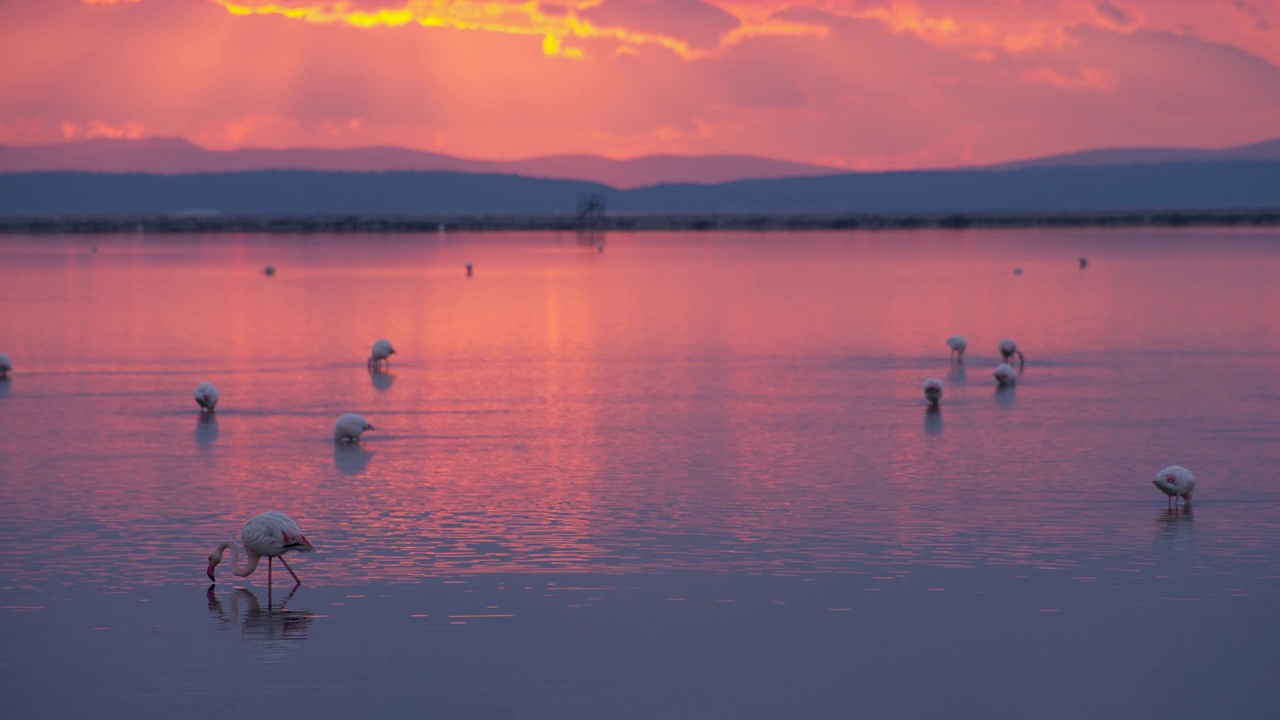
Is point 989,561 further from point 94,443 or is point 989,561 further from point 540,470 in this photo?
point 94,443

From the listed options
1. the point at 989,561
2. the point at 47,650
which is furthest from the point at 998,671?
the point at 47,650

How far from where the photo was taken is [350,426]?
2278 cm

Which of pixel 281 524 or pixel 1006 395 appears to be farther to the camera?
pixel 1006 395

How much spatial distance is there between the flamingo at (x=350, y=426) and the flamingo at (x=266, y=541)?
838cm

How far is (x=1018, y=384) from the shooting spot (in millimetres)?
30453

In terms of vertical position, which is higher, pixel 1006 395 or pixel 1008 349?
pixel 1008 349

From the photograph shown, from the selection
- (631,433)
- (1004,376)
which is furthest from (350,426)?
(1004,376)

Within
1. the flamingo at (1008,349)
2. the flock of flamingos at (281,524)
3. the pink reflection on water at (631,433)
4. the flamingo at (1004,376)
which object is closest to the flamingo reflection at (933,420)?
the pink reflection on water at (631,433)

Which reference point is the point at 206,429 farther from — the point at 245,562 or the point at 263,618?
the point at 263,618

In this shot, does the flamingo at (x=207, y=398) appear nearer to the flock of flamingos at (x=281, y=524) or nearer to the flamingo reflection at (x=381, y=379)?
the flock of flamingos at (x=281, y=524)

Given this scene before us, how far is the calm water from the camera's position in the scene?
39.3ft

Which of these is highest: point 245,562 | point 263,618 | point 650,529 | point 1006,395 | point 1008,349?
point 1008,349

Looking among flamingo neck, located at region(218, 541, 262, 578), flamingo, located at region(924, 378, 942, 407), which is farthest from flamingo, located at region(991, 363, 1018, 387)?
flamingo neck, located at region(218, 541, 262, 578)

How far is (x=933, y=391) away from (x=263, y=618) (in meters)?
15.4
